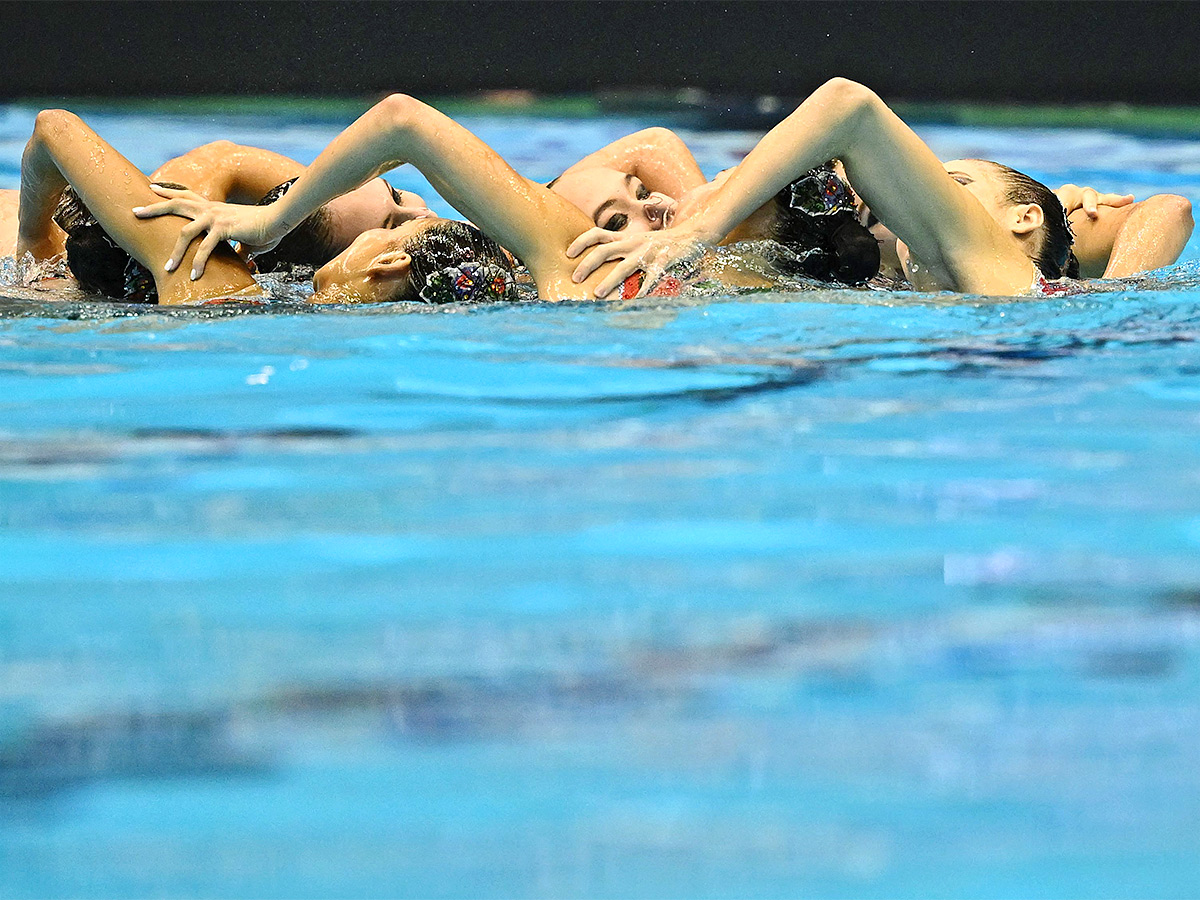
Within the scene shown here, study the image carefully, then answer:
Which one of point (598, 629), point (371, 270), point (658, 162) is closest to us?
point (598, 629)

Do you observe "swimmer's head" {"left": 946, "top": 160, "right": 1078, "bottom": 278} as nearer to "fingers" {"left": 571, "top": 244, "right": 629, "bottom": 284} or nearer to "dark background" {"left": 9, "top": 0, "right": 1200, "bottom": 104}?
"fingers" {"left": 571, "top": 244, "right": 629, "bottom": 284}

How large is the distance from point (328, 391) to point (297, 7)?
697 cm

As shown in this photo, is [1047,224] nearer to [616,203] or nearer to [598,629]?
[616,203]

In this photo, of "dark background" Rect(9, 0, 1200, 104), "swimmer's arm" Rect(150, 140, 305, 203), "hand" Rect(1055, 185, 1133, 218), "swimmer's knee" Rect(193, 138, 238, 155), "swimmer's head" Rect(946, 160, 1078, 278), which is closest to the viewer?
"swimmer's head" Rect(946, 160, 1078, 278)

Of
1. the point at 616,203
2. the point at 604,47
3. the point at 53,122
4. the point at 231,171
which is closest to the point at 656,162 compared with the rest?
the point at 616,203

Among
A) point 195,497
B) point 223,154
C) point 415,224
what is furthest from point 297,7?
point 195,497

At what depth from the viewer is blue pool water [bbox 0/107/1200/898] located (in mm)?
935

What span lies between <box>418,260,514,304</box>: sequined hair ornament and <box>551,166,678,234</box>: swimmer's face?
0.37 metres

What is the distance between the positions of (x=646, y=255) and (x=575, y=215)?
1.09 feet

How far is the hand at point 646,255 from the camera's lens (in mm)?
3092

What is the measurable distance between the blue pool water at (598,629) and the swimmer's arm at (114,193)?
1022 mm

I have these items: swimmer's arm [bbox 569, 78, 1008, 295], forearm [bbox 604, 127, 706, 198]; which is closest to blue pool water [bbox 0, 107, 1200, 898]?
swimmer's arm [bbox 569, 78, 1008, 295]

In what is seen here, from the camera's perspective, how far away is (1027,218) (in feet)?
11.7

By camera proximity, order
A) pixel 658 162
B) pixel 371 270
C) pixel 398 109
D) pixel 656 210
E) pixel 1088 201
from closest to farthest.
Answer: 1. pixel 398 109
2. pixel 371 270
3. pixel 656 210
4. pixel 658 162
5. pixel 1088 201
